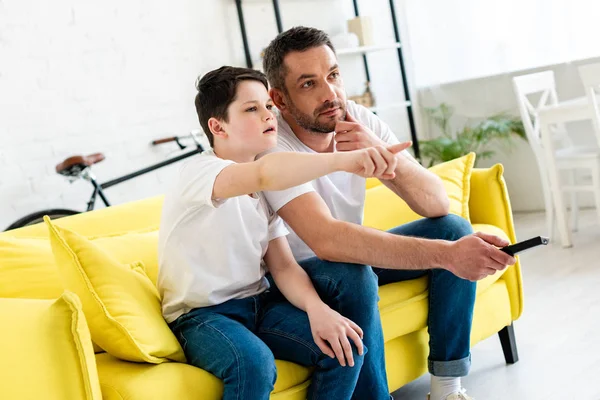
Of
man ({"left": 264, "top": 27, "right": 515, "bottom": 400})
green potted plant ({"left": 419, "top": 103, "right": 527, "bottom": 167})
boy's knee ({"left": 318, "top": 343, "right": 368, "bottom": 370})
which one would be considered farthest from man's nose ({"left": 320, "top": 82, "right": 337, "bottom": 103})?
green potted plant ({"left": 419, "top": 103, "right": 527, "bottom": 167})

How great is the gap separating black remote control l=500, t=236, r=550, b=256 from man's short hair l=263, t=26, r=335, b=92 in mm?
751

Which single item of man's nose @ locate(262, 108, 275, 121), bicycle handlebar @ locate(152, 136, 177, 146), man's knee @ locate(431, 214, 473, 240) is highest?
man's nose @ locate(262, 108, 275, 121)

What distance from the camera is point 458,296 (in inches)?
77.5

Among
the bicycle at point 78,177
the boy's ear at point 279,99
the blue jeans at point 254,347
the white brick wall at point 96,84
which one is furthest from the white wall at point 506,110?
the blue jeans at point 254,347

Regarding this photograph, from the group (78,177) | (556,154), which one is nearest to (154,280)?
(78,177)

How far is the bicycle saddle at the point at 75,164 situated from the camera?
318 cm

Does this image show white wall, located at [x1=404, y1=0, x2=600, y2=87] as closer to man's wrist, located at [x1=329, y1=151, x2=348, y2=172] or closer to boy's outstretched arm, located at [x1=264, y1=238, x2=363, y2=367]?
boy's outstretched arm, located at [x1=264, y1=238, x2=363, y2=367]

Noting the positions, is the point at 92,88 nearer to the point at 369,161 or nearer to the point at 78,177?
the point at 78,177

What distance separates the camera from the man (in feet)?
5.73

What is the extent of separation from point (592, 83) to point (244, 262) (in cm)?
232

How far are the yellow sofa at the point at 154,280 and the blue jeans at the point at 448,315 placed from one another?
0.05m

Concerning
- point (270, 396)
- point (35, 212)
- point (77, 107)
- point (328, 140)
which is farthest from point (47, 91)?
point (270, 396)

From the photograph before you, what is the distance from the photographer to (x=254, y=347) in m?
1.51

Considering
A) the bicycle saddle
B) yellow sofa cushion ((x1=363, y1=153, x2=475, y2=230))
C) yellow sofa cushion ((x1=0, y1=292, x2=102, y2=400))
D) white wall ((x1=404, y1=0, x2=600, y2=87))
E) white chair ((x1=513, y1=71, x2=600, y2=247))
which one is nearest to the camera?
yellow sofa cushion ((x1=0, y1=292, x2=102, y2=400))
